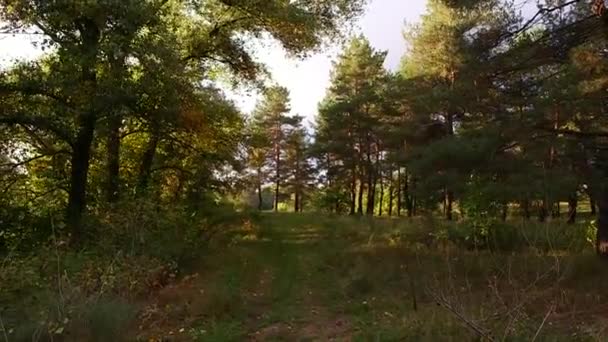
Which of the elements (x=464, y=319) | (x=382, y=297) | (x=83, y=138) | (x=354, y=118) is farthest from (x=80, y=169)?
(x=354, y=118)

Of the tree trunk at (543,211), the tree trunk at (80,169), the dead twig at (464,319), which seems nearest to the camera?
the dead twig at (464,319)

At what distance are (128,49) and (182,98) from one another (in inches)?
82.3

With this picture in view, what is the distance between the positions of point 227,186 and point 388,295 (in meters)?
9.47

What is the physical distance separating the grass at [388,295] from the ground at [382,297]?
26 mm

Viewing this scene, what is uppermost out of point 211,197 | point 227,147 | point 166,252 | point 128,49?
point 128,49

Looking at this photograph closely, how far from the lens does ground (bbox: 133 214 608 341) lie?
6.51 m

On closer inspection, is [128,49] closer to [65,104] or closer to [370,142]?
[65,104]

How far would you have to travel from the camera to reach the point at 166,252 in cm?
1090

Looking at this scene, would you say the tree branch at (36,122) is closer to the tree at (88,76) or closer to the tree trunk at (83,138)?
the tree at (88,76)

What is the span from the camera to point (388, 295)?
9758 mm

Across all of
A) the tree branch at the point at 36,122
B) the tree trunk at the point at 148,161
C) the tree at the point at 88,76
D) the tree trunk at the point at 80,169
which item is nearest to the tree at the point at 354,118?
the tree trunk at the point at 148,161

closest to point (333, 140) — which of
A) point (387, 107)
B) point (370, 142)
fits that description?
point (370, 142)

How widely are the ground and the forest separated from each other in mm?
57

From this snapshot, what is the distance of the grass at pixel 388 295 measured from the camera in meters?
6.32
